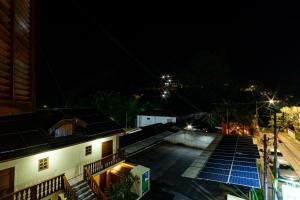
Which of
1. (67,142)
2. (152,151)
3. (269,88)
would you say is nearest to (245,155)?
(152,151)

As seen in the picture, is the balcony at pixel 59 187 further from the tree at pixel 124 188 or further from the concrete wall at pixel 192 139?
the concrete wall at pixel 192 139

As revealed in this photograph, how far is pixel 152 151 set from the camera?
25.3 m

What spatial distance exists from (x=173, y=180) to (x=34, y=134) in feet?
38.7

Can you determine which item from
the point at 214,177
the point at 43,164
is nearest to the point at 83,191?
the point at 43,164

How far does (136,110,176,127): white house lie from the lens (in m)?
49.5

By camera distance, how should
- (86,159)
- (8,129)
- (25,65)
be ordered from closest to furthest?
A: 1. (25,65)
2. (8,129)
3. (86,159)

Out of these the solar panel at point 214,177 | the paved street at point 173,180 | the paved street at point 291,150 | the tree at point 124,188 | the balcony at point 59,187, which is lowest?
the paved street at point 291,150

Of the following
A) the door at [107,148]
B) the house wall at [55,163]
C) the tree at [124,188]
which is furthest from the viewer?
the door at [107,148]

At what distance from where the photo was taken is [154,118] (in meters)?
51.8

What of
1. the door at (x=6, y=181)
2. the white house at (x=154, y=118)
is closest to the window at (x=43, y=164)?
the door at (x=6, y=181)

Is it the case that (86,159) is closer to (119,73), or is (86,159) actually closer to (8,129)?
(8,129)

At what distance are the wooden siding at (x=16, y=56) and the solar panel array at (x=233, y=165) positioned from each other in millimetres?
13004

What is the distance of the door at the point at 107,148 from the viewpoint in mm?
16484

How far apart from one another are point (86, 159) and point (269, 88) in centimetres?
8733
